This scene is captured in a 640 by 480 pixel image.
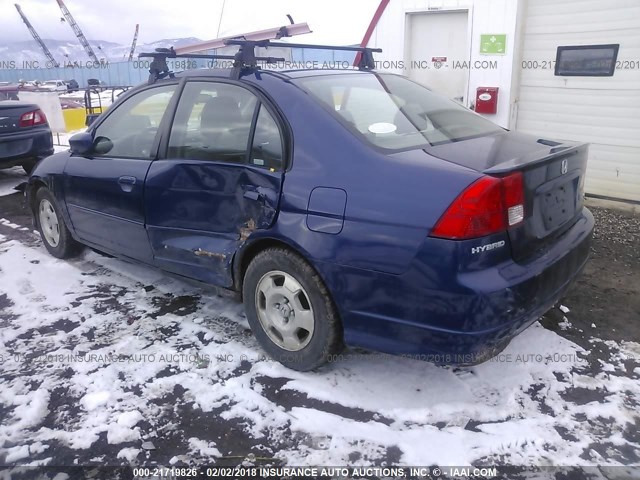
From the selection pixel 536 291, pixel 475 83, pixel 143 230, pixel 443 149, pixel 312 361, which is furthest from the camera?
pixel 475 83

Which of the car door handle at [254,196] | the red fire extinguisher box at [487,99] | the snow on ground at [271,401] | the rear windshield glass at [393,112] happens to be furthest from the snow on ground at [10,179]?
the red fire extinguisher box at [487,99]

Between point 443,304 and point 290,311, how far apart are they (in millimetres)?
951

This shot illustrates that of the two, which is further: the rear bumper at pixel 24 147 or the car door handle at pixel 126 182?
the rear bumper at pixel 24 147

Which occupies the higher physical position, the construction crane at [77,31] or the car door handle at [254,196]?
the construction crane at [77,31]

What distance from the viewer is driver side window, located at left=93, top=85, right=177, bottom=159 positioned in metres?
3.77

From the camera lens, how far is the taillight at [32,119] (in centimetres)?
791

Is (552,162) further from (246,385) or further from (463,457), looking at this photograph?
(246,385)

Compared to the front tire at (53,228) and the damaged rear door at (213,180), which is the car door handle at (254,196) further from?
the front tire at (53,228)

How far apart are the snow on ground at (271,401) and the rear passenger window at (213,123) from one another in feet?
3.95


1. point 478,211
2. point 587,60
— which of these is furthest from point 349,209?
point 587,60

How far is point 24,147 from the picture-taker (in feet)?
25.8

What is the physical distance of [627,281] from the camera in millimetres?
4246

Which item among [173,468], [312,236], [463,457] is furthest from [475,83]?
[173,468]

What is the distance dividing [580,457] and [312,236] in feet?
5.30
